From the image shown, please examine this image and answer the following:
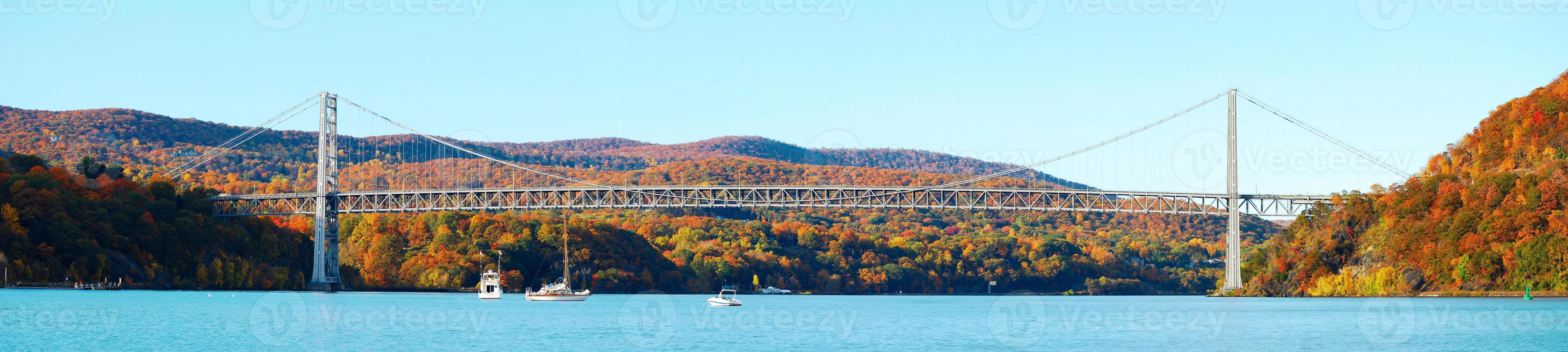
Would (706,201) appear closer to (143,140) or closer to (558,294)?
(558,294)

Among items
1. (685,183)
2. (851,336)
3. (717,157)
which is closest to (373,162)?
(685,183)

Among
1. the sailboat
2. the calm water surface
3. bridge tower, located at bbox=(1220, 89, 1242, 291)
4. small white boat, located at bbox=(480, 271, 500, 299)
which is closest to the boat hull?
the sailboat

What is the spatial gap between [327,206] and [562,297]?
1676 centimetres

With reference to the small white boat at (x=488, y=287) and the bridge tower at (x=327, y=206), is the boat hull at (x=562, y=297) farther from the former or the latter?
the bridge tower at (x=327, y=206)

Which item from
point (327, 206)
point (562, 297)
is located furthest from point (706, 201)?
point (327, 206)

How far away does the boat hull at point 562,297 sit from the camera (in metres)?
74.5

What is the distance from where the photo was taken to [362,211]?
276 feet

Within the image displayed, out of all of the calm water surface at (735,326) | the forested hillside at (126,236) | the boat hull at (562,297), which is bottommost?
the boat hull at (562,297)

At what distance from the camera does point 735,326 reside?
159 feet

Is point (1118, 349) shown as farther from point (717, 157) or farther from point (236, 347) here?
point (717, 157)

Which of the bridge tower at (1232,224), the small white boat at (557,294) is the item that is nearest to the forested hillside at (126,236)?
the small white boat at (557,294)

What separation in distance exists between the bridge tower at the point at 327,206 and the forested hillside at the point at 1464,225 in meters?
55.8

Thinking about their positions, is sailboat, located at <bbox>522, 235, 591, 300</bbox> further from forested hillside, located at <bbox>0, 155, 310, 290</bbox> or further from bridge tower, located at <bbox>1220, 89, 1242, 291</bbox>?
bridge tower, located at <bbox>1220, 89, 1242, 291</bbox>

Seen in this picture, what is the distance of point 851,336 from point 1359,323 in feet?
57.4
